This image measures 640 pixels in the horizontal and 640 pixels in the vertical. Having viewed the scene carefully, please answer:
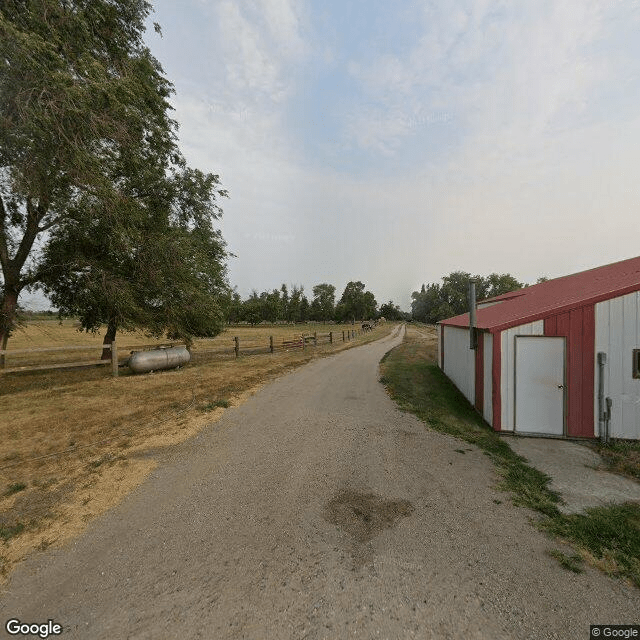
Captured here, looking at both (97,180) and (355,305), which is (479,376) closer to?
(97,180)

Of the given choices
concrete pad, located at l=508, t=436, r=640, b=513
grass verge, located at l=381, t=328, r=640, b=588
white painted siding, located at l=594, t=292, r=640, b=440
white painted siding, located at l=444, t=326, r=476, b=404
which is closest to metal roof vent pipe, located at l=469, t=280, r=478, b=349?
white painted siding, located at l=444, t=326, r=476, b=404

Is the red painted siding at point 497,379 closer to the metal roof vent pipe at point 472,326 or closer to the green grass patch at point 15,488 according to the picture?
the metal roof vent pipe at point 472,326

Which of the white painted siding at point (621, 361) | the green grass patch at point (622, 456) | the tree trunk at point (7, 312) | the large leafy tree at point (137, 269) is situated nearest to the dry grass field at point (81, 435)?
the tree trunk at point (7, 312)

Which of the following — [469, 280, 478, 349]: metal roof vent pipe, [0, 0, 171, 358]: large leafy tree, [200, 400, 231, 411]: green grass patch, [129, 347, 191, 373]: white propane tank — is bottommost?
[200, 400, 231, 411]: green grass patch

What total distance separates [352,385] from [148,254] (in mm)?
9735

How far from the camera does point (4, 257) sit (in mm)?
10664

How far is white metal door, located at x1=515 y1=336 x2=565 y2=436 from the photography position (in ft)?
20.3

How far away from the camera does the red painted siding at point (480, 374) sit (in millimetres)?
7430

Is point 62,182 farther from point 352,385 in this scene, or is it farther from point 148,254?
point 352,385

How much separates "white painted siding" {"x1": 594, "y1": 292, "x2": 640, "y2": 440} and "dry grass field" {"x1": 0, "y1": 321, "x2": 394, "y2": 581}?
8648 millimetres

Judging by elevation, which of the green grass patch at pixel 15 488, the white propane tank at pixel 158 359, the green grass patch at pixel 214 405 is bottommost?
the green grass patch at pixel 15 488

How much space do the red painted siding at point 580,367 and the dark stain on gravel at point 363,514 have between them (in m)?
4.80

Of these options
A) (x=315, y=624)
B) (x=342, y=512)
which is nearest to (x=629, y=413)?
(x=342, y=512)

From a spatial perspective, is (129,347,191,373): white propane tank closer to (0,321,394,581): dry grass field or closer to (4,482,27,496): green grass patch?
(0,321,394,581): dry grass field
